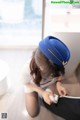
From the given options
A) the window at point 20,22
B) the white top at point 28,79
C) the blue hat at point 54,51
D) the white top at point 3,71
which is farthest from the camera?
the window at point 20,22

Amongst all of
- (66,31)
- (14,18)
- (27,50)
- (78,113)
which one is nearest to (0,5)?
(14,18)

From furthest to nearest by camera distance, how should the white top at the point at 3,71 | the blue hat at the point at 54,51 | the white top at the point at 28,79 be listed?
1. the white top at the point at 3,71
2. the white top at the point at 28,79
3. the blue hat at the point at 54,51

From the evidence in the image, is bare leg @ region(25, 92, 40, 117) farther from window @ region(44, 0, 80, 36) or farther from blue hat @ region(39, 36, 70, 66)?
window @ region(44, 0, 80, 36)

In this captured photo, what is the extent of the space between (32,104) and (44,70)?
0.82ft

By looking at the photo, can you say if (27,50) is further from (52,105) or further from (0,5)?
(52,105)

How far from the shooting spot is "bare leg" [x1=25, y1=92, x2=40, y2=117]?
1.16m

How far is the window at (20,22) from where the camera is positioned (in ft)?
6.30

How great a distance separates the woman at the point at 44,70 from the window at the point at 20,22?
2.93ft

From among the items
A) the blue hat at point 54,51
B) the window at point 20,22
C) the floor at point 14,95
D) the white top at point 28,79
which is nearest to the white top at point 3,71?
the floor at point 14,95

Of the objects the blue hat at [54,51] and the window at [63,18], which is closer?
the blue hat at [54,51]

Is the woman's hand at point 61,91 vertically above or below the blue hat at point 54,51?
below

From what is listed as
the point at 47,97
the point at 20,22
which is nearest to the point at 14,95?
the point at 47,97

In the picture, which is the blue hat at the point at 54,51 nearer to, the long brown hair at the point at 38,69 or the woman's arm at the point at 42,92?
the long brown hair at the point at 38,69

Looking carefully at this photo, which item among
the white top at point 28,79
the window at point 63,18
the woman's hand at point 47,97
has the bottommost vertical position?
the woman's hand at point 47,97
